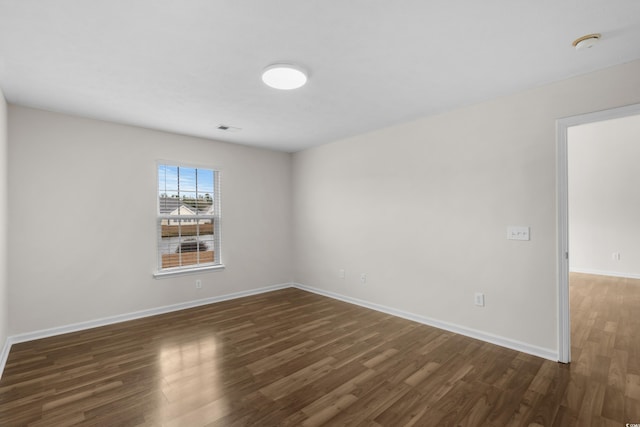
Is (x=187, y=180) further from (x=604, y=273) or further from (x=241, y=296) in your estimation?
(x=604, y=273)

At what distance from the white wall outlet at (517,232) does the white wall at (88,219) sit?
3822 mm

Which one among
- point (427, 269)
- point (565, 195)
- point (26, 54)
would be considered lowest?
point (427, 269)

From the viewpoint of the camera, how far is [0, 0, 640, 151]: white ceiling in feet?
5.67

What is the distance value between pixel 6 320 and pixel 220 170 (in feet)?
9.61

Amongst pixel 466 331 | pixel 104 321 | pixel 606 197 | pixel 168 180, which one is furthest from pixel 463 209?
pixel 606 197

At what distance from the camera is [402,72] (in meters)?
2.50

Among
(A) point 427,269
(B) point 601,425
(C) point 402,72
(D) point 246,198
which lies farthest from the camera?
(D) point 246,198

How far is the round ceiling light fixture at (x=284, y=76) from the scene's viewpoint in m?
2.34

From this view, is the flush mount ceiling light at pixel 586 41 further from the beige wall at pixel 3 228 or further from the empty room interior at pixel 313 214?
the beige wall at pixel 3 228

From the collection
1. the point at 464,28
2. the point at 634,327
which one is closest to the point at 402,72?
the point at 464,28

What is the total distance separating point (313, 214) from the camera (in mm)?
5262

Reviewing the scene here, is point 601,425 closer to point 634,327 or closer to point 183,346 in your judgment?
point 634,327

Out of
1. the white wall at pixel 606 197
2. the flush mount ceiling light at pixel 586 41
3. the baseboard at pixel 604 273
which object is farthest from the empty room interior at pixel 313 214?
the white wall at pixel 606 197

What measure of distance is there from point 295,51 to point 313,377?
252 centimetres
